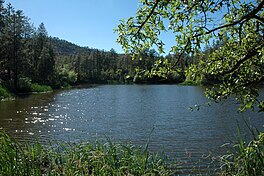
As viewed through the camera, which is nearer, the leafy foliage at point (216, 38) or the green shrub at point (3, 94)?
the leafy foliage at point (216, 38)

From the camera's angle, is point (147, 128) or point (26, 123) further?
point (26, 123)

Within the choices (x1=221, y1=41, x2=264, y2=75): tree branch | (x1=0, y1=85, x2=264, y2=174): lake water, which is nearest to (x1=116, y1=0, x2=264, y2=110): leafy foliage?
(x1=221, y1=41, x2=264, y2=75): tree branch

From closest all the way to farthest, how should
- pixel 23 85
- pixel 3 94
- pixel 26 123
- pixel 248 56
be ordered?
pixel 248 56
pixel 26 123
pixel 3 94
pixel 23 85

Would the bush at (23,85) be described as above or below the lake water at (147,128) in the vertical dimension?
above

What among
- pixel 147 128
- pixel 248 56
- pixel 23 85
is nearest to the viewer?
pixel 248 56

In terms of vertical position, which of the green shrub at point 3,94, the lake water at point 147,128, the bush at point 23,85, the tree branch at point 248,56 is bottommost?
the lake water at point 147,128

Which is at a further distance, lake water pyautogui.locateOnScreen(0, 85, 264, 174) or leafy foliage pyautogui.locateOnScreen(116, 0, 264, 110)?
lake water pyautogui.locateOnScreen(0, 85, 264, 174)

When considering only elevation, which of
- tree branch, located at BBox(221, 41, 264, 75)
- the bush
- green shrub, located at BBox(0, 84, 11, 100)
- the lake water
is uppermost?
tree branch, located at BBox(221, 41, 264, 75)

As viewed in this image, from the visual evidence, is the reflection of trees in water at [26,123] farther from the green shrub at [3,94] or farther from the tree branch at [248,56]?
the tree branch at [248,56]

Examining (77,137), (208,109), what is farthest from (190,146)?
(208,109)

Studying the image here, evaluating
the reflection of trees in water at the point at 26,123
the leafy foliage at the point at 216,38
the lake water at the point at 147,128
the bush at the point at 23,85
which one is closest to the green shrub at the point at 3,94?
the bush at the point at 23,85

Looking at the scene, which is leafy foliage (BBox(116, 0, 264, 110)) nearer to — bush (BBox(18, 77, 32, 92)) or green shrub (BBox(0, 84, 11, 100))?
green shrub (BBox(0, 84, 11, 100))

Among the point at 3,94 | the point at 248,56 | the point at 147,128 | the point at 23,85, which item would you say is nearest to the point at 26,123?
the point at 147,128

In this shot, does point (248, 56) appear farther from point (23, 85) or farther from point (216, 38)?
point (23, 85)
